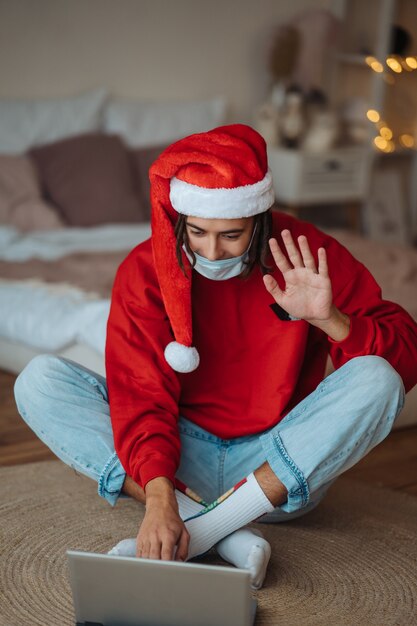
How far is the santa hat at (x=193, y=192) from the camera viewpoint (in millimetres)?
1377

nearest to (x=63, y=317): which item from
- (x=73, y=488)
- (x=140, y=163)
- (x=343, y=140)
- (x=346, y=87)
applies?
(x=73, y=488)

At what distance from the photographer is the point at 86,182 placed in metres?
3.35

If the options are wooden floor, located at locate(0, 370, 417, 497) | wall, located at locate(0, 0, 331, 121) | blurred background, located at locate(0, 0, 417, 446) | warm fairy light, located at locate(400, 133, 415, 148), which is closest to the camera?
wooden floor, located at locate(0, 370, 417, 497)

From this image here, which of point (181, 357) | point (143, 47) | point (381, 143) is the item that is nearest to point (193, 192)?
point (181, 357)

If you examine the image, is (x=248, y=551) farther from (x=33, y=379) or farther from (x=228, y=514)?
(x=33, y=379)

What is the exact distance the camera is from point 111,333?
1485 mm

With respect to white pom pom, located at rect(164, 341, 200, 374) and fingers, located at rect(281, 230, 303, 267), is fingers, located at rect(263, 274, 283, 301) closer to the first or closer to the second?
fingers, located at rect(281, 230, 303, 267)

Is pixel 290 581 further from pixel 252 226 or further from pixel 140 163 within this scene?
pixel 140 163

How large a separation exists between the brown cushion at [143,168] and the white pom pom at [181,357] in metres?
2.08

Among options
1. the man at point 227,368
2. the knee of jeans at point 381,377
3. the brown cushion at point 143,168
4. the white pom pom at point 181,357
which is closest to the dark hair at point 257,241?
the man at point 227,368

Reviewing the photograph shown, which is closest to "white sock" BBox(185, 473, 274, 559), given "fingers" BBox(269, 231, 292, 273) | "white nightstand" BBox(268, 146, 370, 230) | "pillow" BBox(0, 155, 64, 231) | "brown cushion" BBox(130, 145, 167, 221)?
"fingers" BBox(269, 231, 292, 273)

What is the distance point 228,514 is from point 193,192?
51 cm

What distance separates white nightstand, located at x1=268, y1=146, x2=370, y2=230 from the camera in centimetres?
409

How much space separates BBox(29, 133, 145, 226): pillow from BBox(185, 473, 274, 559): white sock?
6.85ft
